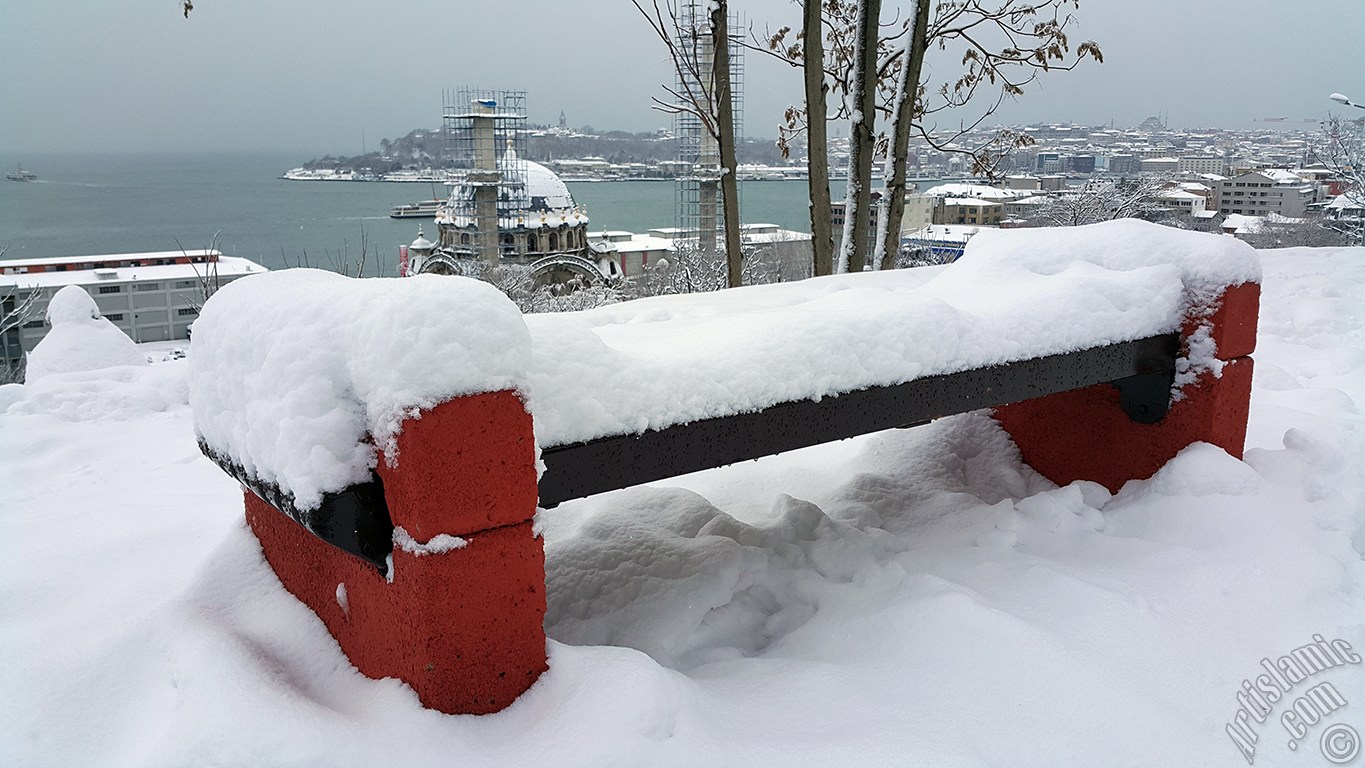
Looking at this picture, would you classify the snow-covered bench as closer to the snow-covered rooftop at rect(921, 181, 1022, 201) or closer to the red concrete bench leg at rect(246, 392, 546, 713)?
the red concrete bench leg at rect(246, 392, 546, 713)

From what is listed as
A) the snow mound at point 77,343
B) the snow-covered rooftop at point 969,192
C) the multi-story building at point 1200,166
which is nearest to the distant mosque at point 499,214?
the snow-covered rooftop at point 969,192

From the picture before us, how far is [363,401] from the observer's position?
1.83m

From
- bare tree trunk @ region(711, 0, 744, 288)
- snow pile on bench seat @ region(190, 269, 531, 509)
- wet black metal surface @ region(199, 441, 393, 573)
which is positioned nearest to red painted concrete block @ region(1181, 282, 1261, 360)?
snow pile on bench seat @ region(190, 269, 531, 509)

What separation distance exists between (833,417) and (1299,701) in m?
1.33

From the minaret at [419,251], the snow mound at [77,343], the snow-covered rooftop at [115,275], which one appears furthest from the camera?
the minaret at [419,251]

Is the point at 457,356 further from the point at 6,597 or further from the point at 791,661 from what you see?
the point at 6,597

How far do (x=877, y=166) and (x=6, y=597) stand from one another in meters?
8.93

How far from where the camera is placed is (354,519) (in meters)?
1.84

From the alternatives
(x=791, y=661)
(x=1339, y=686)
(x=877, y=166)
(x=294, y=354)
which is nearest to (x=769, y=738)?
(x=791, y=661)

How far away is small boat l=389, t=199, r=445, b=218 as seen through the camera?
162ft

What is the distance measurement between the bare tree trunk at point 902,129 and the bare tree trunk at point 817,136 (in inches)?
22.9

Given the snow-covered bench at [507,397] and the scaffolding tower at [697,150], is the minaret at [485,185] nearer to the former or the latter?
the scaffolding tower at [697,150]

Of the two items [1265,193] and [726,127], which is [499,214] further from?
[726,127]

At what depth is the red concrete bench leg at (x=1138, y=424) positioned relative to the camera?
309cm
